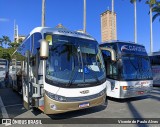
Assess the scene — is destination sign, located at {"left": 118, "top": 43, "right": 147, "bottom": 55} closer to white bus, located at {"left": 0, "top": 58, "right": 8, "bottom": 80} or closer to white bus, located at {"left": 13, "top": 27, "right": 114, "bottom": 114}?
white bus, located at {"left": 13, "top": 27, "right": 114, "bottom": 114}

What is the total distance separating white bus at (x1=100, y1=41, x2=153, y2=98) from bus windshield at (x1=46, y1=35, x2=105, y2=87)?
2220mm

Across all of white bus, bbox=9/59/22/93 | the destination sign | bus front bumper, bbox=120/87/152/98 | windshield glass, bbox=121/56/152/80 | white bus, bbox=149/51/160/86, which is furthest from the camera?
white bus, bbox=149/51/160/86

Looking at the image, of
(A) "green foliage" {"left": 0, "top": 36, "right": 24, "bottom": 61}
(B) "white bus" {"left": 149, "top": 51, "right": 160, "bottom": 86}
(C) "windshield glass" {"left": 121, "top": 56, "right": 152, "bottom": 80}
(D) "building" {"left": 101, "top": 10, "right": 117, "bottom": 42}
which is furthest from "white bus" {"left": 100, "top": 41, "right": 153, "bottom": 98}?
(A) "green foliage" {"left": 0, "top": 36, "right": 24, "bottom": 61}

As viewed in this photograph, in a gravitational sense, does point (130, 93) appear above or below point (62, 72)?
below

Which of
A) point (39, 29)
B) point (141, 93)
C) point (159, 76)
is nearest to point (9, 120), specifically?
point (39, 29)

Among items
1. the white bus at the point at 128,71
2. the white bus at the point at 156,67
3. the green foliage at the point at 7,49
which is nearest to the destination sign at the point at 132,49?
the white bus at the point at 128,71

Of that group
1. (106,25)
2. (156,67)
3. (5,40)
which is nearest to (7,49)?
(5,40)

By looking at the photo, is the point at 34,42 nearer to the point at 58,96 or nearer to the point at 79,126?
the point at 58,96

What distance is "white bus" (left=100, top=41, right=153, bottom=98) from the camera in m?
10.8

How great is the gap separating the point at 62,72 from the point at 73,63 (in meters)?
0.60

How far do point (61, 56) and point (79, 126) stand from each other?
2.39 m

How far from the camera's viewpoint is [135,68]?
36.8 ft

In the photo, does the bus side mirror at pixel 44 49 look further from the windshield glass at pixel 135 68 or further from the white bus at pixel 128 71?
the windshield glass at pixel 135 68

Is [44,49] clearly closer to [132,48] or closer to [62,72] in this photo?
[62,72]
